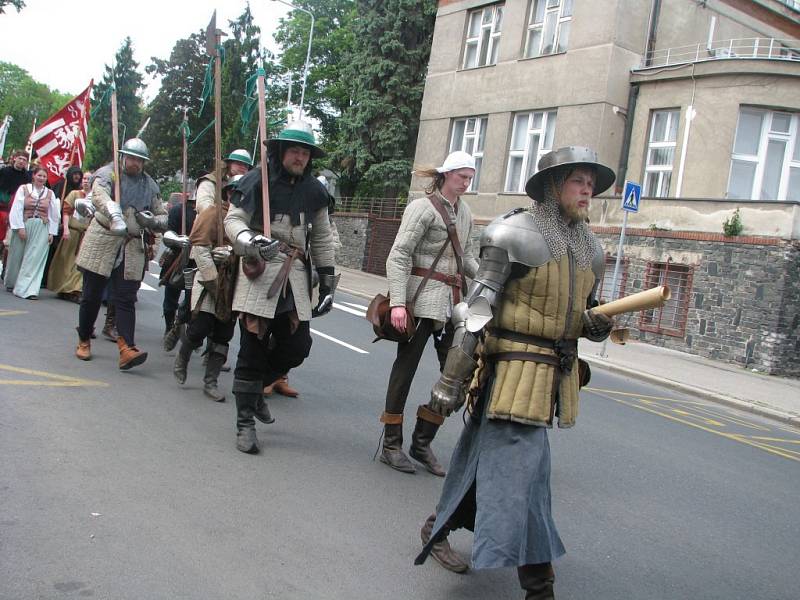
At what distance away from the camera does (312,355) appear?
973 centimetres

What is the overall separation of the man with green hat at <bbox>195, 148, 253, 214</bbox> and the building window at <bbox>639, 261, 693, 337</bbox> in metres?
12.3

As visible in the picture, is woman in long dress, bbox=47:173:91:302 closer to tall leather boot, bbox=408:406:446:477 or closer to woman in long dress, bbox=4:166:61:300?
woman in long dress, bbox=4:166:61:300

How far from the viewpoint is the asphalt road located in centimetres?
349

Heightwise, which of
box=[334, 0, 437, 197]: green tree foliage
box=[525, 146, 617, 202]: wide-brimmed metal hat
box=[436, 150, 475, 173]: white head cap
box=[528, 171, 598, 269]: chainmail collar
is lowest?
box=[528, 171, 598, 269]: chainmail collar

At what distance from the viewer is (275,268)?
5.26 m

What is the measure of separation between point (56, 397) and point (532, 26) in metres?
21.1

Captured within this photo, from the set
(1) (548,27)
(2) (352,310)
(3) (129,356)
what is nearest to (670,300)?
(2) (352,310)

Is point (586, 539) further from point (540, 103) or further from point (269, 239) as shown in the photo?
point (540, 103)

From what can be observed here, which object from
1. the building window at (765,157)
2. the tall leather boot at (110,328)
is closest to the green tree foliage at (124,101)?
the building window at (765,157)

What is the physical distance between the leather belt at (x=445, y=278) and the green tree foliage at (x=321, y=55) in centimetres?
4163

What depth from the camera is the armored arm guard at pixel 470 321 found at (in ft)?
11.1

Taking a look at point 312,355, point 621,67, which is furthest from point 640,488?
point 621,67

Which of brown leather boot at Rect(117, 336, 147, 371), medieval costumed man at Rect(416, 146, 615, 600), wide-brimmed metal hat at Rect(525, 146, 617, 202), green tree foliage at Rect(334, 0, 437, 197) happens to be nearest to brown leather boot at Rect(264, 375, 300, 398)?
brown leather boot at Rect(117, 336, 147, 371)

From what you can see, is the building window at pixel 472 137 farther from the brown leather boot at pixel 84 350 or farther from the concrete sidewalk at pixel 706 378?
the brown leather boot at pixel 84 350
